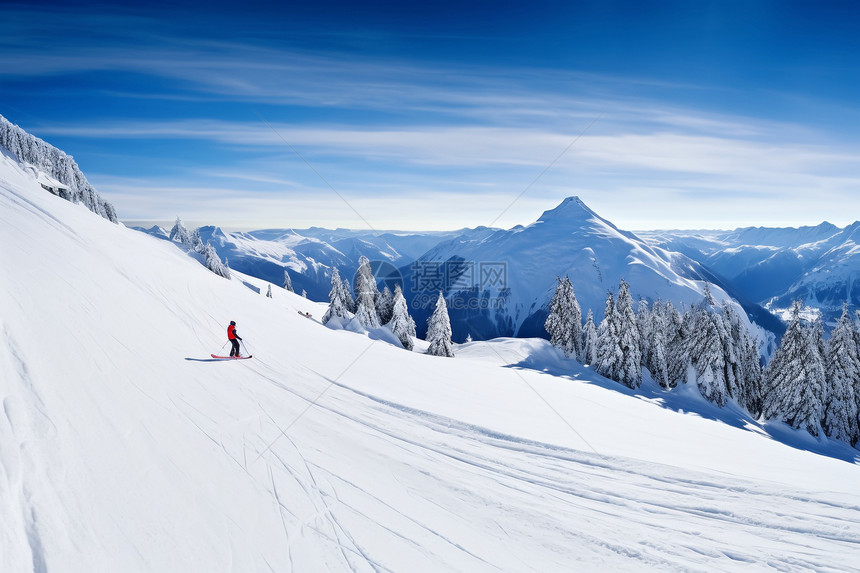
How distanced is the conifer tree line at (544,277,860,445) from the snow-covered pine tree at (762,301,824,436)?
2.4 inches

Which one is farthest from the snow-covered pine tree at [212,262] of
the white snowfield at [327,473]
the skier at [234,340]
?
the skier at [234,340]

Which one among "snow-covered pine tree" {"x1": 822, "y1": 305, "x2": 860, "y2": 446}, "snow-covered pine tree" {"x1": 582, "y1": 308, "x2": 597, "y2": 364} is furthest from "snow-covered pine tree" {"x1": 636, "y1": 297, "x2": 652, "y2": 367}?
"snow-covered pine tree" {"x1": 822, "y1": 305, "x2": 860, "y2": 446}

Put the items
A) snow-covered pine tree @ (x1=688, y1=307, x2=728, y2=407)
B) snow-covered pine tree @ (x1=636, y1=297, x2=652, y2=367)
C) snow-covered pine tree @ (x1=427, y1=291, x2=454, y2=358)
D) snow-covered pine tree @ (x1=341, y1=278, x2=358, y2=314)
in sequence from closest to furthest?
snow-covered pine tree @ (x1=688, y1=307, x2=728, y2=407) < snow-covered pine tree @ (x1=427, y1=291, x2=454, y2=358) < snow-covered pine tree @ (x1=636, y1=297, x2=652, y2=367) < snow-covered pine tree @ (x1=341, y1=278, x2=358, y2=314)

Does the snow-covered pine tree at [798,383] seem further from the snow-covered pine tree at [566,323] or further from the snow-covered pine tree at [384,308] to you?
the snow-covered pine tree at [384,308]

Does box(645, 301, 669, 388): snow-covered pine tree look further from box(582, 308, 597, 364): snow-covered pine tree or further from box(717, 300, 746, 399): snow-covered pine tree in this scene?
box(582, 308, 597, 364): snow-covered pine tree

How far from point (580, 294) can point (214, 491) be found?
204 metres

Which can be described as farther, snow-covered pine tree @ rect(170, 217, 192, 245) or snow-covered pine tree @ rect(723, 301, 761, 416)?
snow-covered pine tree @ rect(170, 217, 192, 245)

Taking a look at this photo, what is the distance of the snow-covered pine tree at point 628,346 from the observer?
34156 mm

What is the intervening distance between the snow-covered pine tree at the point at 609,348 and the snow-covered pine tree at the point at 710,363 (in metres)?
8.28

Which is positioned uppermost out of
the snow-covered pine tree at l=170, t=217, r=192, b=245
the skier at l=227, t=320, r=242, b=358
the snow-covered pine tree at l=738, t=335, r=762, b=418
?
the snow-covered pine tree at l=170, t=217, r=192, b=245

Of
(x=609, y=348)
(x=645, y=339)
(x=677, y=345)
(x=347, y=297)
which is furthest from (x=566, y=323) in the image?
(x=347, y=297)

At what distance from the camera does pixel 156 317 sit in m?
13.3

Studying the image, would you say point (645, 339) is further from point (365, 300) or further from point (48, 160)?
point (48, 160)

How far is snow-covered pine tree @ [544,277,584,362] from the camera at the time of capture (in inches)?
1592
